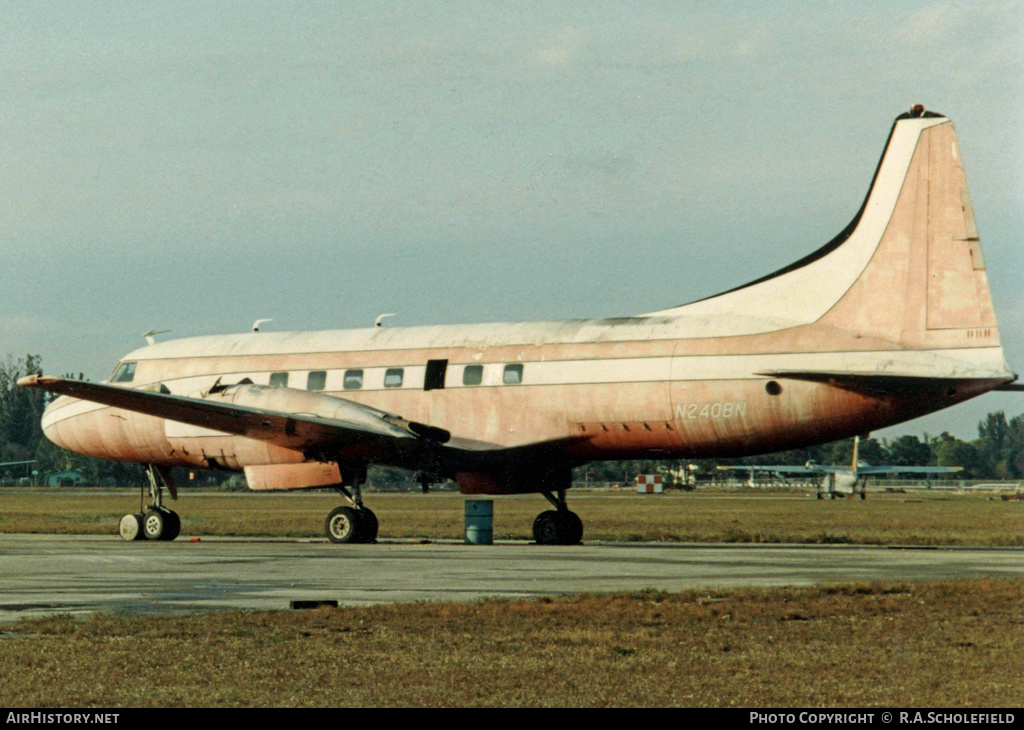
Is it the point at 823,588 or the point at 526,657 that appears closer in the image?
the point at 526,657

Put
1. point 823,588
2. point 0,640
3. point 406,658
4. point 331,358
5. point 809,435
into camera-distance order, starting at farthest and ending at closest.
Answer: point 331,358 < point 809,435 < point 823,588 < point 0,640 < point 406,658

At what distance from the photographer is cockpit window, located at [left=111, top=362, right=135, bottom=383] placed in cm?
3418

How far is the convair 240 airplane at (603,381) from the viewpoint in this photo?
2455 centimetres

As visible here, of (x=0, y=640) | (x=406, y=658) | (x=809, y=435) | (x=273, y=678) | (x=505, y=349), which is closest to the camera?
(x=273, y=678)

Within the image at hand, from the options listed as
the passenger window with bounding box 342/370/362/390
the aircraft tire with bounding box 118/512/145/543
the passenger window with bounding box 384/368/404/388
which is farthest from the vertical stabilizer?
the aircraft tire with bounding box 118/512/145/543

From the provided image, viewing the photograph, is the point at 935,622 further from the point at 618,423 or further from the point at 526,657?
the point at 618,423

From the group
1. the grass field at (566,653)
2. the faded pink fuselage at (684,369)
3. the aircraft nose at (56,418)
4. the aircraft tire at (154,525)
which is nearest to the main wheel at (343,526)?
the faded pink fuselage at (684,369)

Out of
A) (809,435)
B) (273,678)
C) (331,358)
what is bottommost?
(273,678)

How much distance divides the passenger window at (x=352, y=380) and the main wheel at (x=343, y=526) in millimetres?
3025

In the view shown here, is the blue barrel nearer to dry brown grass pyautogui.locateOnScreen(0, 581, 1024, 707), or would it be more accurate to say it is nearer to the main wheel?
the main wheel

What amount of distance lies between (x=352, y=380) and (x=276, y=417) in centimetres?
347
